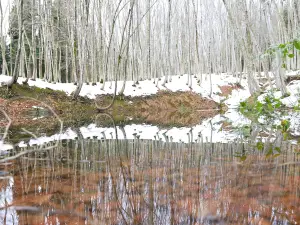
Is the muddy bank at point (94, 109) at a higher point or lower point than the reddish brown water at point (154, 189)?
higher

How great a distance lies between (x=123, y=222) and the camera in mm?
2336

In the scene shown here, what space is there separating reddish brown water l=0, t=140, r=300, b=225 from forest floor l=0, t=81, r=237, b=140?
5.27m

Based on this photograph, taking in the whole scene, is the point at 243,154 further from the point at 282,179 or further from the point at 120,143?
the point at 120,143

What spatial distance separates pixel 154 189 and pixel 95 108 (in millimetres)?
13820

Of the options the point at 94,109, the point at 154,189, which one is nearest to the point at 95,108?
the point at 94,109

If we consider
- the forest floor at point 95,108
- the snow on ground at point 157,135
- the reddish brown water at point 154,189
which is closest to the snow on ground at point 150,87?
the forest floor at point 95,108

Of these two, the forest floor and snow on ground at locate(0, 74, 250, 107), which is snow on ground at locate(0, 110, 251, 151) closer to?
the forest floor

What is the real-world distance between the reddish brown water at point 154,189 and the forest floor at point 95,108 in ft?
17.3

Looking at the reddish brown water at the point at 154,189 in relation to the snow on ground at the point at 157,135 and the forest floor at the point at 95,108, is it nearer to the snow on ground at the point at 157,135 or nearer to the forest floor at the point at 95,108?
the snow on ground at the point at 157,135

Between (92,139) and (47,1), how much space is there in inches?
546

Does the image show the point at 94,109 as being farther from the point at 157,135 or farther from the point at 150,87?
the point at 157,135

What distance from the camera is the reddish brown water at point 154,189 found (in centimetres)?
243

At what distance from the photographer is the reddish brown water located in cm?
243

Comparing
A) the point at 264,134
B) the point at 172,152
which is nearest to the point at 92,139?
the point at 172,152
